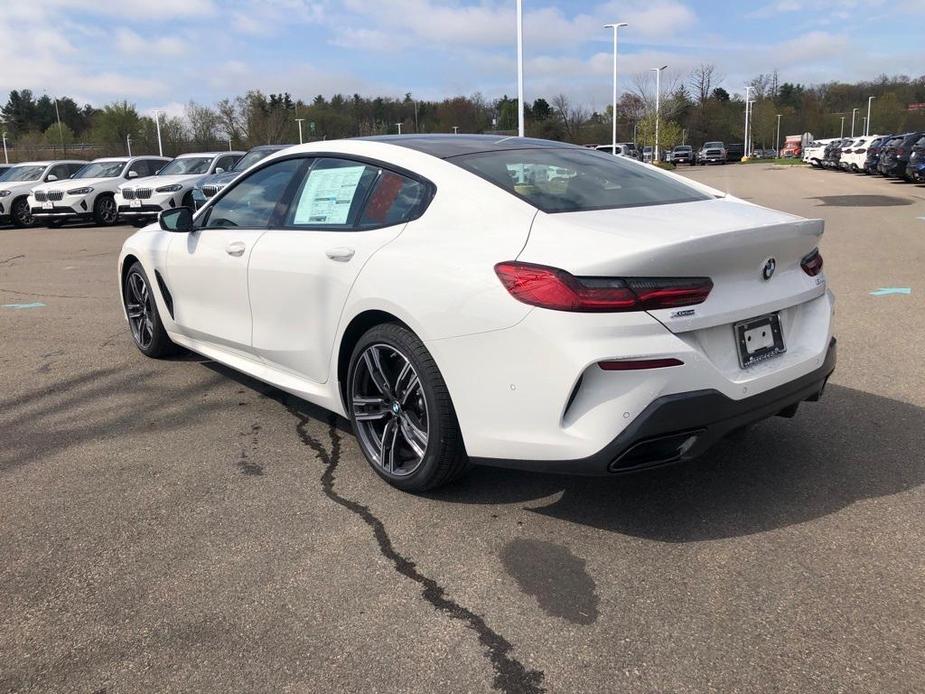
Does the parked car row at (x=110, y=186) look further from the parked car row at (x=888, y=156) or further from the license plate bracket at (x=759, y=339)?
the parked car row at (x=888, y=156)

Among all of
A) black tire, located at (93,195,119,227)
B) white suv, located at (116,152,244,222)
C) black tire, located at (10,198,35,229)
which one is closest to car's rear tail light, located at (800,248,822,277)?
white suv, located at (116,152,244,222)

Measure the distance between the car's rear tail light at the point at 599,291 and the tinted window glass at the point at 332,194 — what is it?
1247mm

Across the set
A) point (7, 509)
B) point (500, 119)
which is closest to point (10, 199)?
point (7, 509)

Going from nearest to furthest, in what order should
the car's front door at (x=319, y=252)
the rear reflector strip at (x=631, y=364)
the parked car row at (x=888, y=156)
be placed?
the rear reflector strip at (x=631, y=364), the car's front door at (x=319, y=252), the parked car row at (x=888, y=156)

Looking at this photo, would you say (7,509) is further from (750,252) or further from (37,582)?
(750,252)

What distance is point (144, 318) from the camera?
5.98 metres

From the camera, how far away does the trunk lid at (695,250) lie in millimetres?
2758

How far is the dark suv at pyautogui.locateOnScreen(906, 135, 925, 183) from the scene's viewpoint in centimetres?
2434

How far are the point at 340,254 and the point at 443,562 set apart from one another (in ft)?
4.95

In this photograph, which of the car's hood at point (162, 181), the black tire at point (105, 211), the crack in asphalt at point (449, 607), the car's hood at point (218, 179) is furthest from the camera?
the black tire at point (105, 211)

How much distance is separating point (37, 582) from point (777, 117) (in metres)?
103

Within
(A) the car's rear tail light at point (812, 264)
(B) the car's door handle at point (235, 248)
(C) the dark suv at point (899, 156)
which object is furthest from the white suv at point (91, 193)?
(C) the dark suv at point (899, 156)

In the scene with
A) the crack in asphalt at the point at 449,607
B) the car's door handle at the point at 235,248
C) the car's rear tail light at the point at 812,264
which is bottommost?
the crack in asphalt at the point at 449,607

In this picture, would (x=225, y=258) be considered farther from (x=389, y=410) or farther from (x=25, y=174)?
(x=25, y=174)
